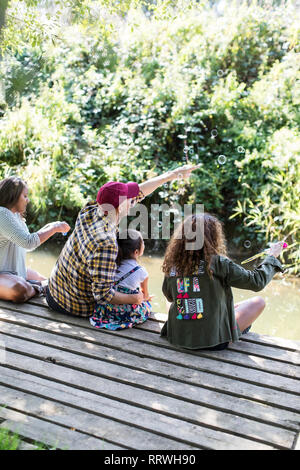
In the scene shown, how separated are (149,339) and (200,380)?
514mm

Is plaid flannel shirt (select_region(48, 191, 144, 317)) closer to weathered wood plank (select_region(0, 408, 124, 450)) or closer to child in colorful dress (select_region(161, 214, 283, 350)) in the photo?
child in colorful dress (select_region(161, 214, 283, 350))

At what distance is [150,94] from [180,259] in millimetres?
5209

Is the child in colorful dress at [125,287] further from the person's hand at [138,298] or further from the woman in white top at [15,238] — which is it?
the woman in white top at [15,238]

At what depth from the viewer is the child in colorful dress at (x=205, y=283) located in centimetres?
273

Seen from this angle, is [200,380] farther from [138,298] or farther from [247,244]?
[247,244]

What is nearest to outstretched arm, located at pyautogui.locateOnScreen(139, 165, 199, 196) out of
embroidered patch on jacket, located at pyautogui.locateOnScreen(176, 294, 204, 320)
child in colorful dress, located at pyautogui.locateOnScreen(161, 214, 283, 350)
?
child in colorful dress, located at pyautogui.locateOnScreen(161, 214, 283, 350)

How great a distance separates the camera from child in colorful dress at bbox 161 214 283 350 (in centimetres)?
273

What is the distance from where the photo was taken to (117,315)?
3.10 m

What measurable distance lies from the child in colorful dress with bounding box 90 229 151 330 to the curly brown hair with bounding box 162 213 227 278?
1.31 feet

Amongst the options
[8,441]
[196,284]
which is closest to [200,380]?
[196,284]

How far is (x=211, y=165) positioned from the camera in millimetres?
7117

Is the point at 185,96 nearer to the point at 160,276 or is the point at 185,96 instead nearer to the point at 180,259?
the point at 160,276
